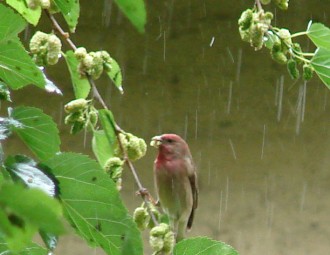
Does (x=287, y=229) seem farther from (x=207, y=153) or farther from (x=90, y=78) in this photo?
(x=90, y=78)

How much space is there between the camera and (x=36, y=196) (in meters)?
0.19

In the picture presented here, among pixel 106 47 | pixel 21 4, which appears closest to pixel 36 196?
pixel 21 4

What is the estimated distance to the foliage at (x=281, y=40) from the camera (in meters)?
0.67

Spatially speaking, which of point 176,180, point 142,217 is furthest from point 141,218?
point 176,180

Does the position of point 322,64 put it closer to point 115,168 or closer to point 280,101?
point 115,168

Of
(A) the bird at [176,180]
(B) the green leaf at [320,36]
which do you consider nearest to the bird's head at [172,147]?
(A) the bird at [176,180]

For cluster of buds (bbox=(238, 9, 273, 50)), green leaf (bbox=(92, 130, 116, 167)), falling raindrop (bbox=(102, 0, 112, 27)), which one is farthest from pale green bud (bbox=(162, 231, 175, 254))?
falling raindrop (bbox=(102, 0, 112, 27))

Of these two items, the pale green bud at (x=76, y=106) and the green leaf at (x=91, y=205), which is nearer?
the green leaf at (x=91, y=205)

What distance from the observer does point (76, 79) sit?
683 millimetres

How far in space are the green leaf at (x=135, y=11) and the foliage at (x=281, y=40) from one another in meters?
0.48

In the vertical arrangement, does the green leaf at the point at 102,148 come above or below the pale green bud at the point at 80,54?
below

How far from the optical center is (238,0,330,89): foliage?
67 cm

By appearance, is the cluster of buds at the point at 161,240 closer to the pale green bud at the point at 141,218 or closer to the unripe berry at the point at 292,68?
the pale green bud at the point at 141,218

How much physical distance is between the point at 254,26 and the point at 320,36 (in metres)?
0.08
